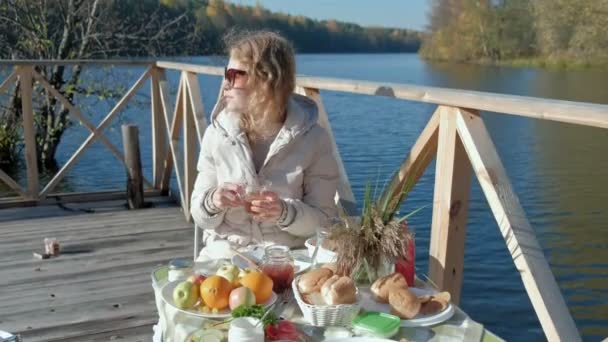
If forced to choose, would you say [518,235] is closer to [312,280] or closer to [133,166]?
[312,280]

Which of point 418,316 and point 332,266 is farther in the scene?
point 332,266

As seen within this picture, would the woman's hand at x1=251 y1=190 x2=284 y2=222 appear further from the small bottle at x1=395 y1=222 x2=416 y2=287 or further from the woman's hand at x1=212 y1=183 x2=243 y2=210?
the small bottle at x1=395 y1=222 x2=416 y2=287

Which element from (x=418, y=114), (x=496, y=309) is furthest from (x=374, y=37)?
(x=496, y=309)

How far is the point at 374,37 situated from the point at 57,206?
3870cm

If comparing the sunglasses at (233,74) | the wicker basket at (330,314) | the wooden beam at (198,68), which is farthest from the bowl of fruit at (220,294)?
the wooden beam at (198,68)

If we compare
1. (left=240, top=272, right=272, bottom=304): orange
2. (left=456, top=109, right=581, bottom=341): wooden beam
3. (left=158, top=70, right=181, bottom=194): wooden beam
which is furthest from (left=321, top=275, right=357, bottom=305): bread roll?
(left=158, top=70, right=181, bottom=194): wooden beam

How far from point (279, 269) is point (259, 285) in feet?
0.43

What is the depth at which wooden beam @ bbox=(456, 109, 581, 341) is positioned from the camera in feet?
5.40

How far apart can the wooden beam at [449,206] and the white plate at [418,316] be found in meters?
0.47

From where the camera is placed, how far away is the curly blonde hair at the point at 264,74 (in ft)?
7.09

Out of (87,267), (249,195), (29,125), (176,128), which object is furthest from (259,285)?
(29,125)

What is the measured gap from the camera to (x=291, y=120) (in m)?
2.24

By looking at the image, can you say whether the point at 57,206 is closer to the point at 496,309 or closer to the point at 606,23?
the point at 496,309

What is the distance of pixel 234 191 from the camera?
1.99 metres
